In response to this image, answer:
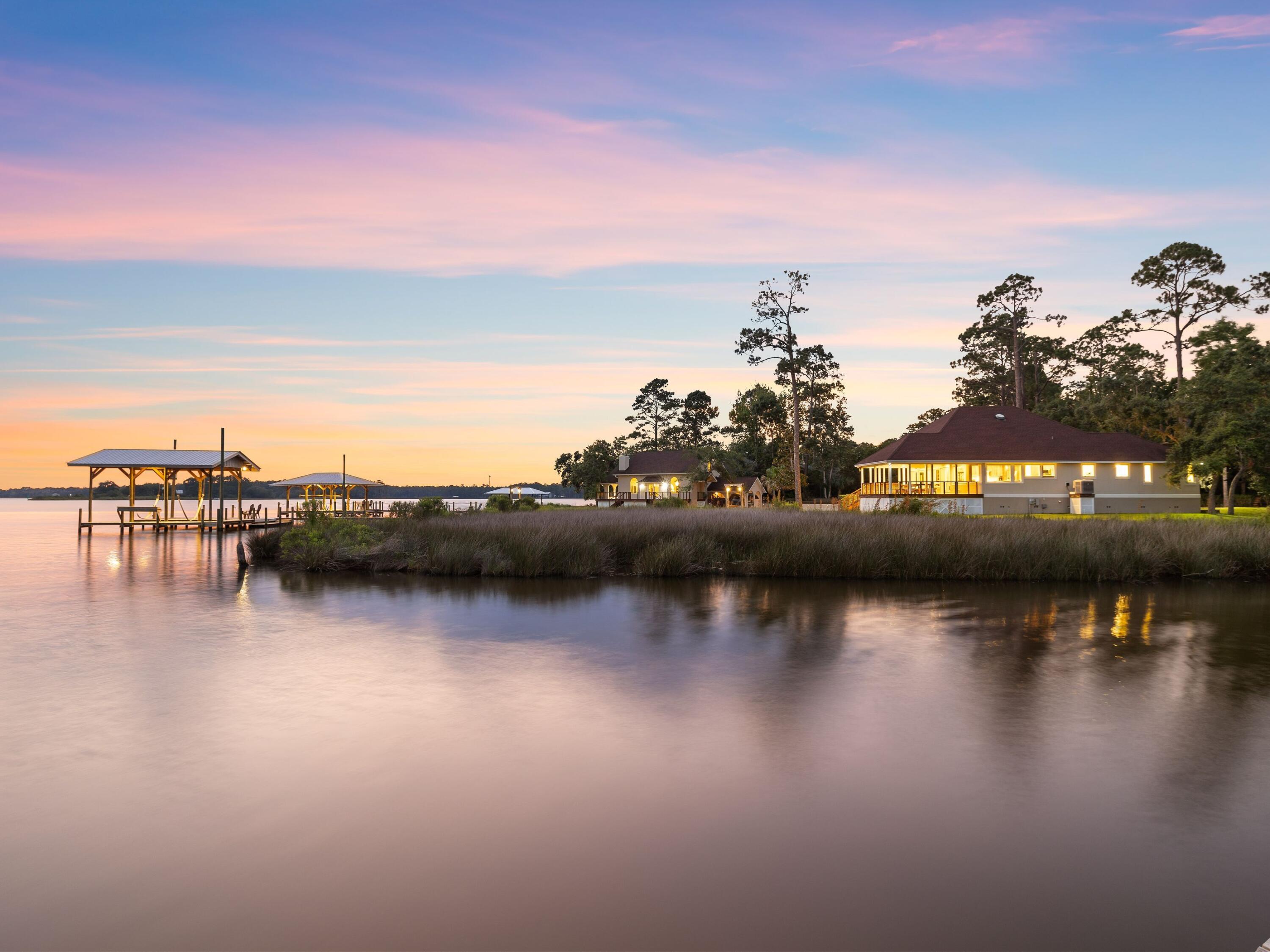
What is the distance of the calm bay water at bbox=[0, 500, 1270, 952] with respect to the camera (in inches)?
167

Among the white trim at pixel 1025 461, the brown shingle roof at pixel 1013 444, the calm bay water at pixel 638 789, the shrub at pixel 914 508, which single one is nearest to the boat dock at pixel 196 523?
the shrub at pixel 914 508

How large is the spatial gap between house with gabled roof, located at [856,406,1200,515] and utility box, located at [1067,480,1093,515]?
41 mm

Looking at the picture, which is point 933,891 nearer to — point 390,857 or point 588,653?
point 390,857

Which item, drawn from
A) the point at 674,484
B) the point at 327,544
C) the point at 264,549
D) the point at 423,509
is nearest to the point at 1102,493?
the point at 674,484

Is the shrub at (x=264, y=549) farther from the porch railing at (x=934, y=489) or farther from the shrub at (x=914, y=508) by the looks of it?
the porch railing at (x=934, y=489)

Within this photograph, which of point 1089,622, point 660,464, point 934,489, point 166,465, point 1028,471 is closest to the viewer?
point 1089,622

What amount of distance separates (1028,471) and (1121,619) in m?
32.9

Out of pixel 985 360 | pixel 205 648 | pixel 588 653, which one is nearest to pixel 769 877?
pixel 588 653

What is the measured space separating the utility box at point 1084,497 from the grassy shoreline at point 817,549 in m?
19.0

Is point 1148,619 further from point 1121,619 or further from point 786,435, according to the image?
point 786,435

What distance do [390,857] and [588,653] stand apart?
659 cm

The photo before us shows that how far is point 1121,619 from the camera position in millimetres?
14422

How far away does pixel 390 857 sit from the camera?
16.2 ft

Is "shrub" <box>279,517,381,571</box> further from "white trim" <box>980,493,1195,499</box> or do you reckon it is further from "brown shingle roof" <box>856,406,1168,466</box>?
"brown shingle roof" <box>856,406,1168,466</box>
